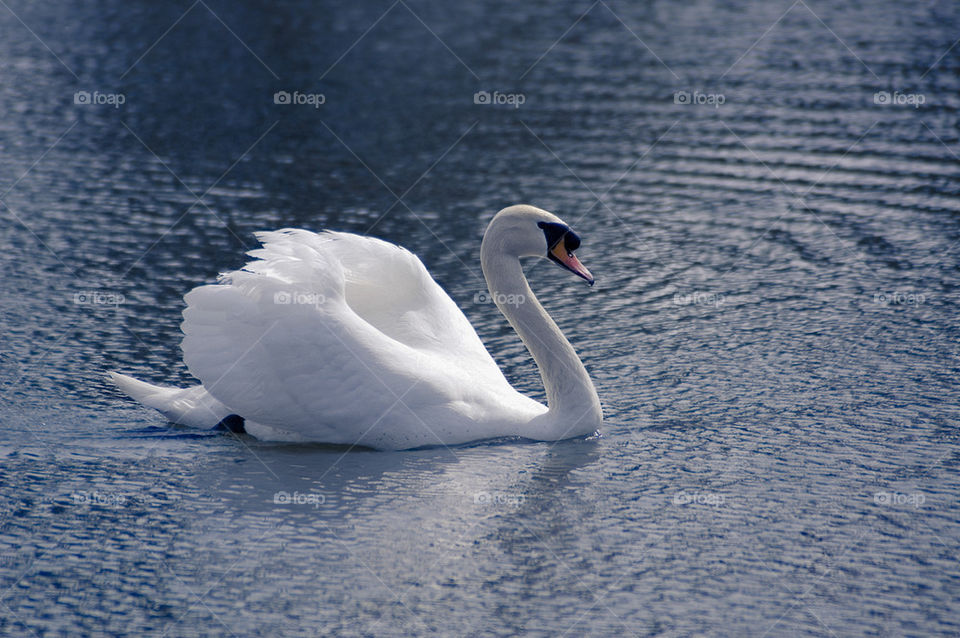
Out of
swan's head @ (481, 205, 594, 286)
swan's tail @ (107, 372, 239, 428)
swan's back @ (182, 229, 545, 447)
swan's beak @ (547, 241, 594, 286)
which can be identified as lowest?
swan's tail @ (107, 372, 239, 428)

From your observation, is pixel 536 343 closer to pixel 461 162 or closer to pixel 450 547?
pixel 450 547

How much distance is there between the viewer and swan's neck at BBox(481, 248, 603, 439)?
Result: 9.34 m

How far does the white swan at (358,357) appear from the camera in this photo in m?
8.93

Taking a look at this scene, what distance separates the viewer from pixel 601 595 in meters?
7.25

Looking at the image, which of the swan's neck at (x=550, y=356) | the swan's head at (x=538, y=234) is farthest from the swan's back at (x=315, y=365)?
the swan's head at (x=538, y=234)

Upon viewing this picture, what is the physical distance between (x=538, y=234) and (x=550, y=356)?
2.81 ft

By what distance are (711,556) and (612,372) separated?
310 cm

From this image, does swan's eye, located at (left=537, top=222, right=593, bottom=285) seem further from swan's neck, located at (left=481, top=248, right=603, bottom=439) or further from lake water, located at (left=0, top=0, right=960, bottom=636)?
lake water, located at (left=0, top=0, right=960, bottom=636)

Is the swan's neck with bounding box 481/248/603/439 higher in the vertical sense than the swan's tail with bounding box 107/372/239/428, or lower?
higher

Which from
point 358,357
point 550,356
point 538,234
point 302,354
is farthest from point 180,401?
point 538,234

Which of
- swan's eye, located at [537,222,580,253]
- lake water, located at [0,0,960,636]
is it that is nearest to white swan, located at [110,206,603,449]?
swan's eye, located at [537,222,580,253]

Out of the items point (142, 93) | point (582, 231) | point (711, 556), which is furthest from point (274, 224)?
point (711, 556)

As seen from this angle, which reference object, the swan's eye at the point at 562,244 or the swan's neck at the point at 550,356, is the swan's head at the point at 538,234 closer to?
the swan's eye at the point at 562,244

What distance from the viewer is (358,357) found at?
8.91 m
